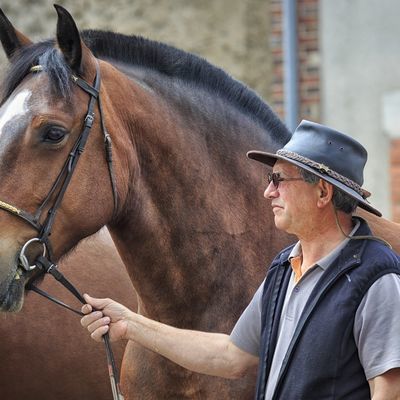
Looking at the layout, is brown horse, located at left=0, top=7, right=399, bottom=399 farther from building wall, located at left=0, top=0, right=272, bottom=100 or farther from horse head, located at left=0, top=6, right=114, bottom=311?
building wall, located at left=0, top=0, right=272, bottom=100

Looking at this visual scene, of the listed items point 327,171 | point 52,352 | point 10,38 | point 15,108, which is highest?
point 10,38

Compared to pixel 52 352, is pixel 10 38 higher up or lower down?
higher up

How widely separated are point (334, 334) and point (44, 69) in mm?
1428

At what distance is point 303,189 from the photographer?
10.6 ft

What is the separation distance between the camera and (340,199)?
3.18 meters

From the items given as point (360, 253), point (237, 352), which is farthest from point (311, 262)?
point (237, 352)

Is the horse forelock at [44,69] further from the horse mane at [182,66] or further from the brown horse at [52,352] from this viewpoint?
the brown horse at [52,352]

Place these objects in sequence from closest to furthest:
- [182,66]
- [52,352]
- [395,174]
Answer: [182,66], [52,352], [395,174]

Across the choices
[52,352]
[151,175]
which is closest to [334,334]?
[151,175]

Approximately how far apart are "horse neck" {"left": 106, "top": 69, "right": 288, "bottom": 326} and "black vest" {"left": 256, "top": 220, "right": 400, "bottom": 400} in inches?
33.8

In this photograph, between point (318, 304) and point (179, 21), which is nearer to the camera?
point (318, 304)

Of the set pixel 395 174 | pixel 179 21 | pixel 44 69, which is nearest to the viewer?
pixel 44 69

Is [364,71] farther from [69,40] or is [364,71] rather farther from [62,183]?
[62,183]

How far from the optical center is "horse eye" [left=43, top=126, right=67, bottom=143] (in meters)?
3.60
